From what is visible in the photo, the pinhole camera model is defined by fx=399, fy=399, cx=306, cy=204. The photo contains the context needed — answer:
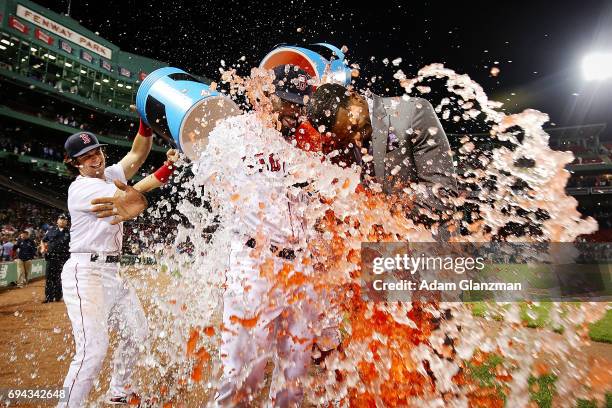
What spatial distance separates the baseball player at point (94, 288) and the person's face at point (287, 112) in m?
1.19

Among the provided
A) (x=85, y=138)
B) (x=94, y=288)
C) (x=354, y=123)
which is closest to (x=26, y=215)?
(x=85, y=138)

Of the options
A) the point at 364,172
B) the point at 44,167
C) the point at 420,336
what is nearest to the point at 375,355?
the point at 420,336

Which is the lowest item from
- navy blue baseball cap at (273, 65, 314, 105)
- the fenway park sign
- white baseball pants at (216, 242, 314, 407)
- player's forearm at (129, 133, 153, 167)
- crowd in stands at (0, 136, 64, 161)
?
white baseball pants at (216, 242, 314, 407)

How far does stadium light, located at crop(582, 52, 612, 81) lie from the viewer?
18.2 meters

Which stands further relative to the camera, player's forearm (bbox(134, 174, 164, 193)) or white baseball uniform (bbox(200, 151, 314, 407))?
player's forearm (bbox(134, 174, 164, 193))

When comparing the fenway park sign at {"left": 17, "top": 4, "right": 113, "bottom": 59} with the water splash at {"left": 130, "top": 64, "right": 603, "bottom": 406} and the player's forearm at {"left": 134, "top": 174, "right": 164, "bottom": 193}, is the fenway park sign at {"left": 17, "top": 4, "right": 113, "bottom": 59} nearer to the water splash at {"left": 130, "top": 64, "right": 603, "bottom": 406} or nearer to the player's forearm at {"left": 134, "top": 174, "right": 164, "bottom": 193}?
the player's forearm at {"left": 134, "top": 174, "right": 164, "bottom": 193}

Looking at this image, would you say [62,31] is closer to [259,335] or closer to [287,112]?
[287,112]

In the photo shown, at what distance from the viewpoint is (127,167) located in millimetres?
4344

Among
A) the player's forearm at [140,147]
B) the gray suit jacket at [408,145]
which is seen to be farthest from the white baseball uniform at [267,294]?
the player's forearm at [140,147]

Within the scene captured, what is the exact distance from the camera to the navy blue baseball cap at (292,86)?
2.67 metres

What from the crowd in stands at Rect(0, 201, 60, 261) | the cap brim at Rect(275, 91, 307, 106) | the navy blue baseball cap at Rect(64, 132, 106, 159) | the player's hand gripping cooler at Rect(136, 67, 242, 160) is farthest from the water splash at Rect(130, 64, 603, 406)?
the crowd in stands at Rect(0, 201, 60, 261)

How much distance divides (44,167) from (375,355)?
3436 centimetres

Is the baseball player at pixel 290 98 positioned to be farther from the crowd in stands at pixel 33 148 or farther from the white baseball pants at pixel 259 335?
the crowd in stands at pixel 33 148
